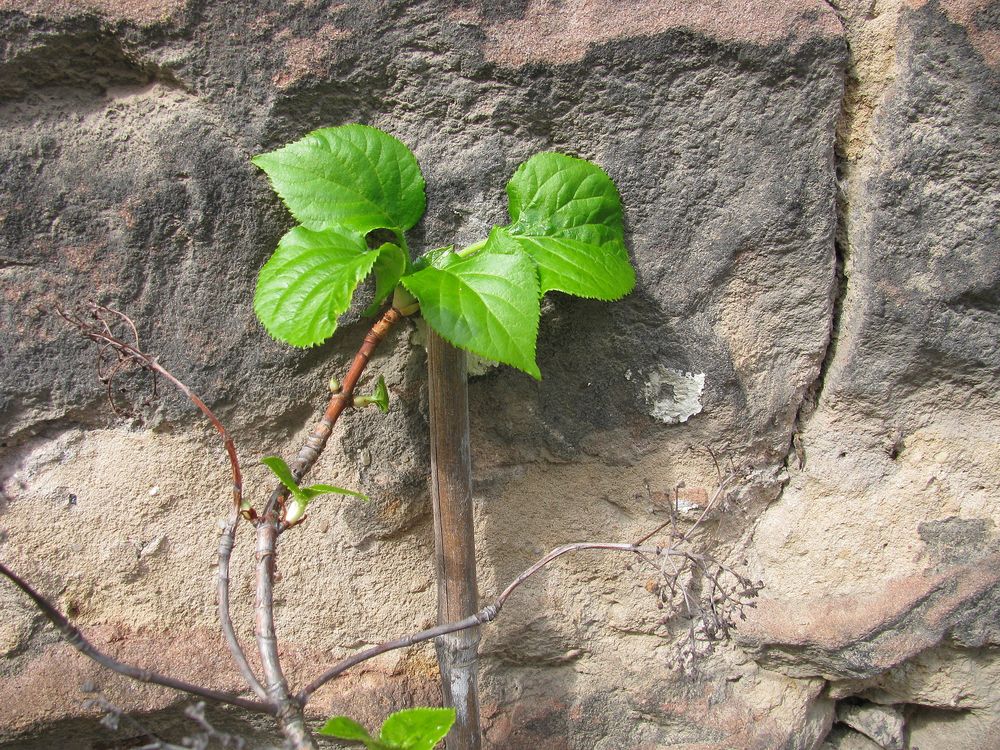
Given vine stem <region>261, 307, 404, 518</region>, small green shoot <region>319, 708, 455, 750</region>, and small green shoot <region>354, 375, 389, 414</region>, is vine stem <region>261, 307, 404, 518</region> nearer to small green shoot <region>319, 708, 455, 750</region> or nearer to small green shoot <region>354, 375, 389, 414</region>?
small green shoot <region>354, 375, 389, 414</region>

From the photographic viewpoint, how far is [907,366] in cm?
84

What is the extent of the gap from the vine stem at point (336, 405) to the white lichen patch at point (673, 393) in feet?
0.99

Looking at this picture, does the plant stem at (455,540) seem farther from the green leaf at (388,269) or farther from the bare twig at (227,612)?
the bare twig at (227,612)

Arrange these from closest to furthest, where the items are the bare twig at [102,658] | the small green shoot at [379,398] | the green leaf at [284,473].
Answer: the bare twig at [102,658] < the green leaf at [284,473] < the small green shoot at [379,398]

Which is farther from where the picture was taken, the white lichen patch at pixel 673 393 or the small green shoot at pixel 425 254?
the white lichen patch at pixel 673 393

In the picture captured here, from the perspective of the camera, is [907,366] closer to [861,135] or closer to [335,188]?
[861,135]

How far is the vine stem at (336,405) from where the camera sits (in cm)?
74

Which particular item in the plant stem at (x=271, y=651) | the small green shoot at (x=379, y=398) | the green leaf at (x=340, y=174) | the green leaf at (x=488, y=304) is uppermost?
the green leaf at (x=340, y=174)

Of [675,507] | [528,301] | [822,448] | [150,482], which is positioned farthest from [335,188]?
[822,448]

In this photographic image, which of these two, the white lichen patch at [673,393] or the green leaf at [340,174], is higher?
the green leaf at [340,174]

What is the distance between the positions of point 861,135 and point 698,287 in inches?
9.2

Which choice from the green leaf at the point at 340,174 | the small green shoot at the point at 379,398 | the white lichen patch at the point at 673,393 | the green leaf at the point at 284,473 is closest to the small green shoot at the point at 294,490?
the green leaf at the point at 284,473

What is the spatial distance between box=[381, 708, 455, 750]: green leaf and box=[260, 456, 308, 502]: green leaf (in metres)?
0.22

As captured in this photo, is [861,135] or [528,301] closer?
[528,301]
